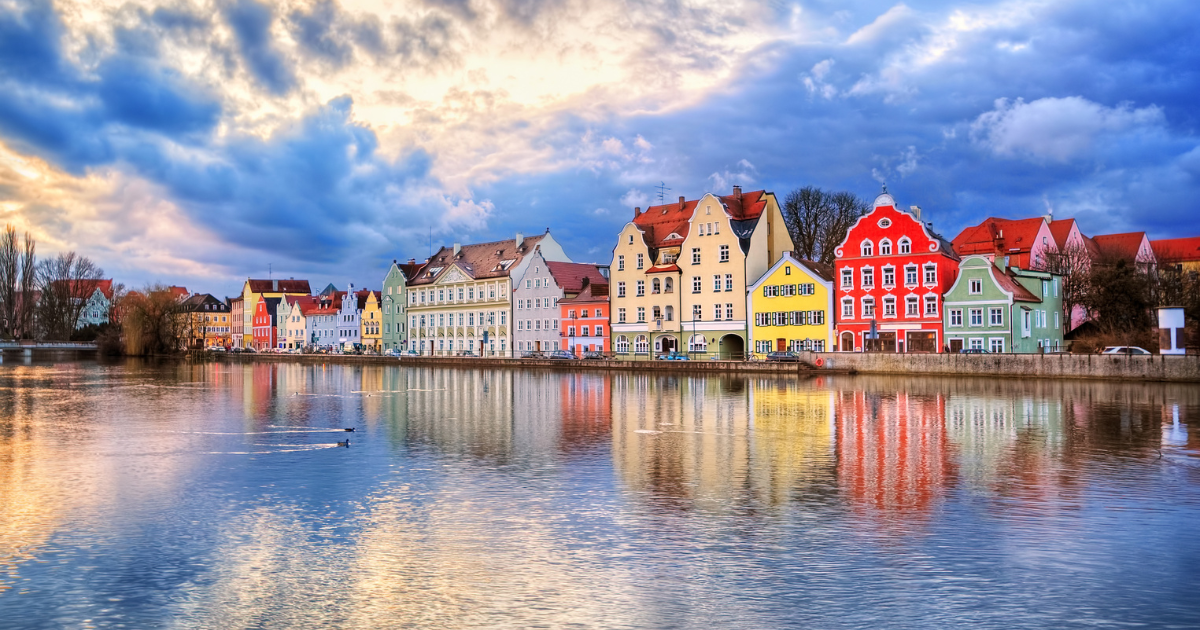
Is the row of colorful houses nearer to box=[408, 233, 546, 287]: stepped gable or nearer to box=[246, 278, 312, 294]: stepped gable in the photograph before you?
box=[408, 233, 546, 287]: stepped gable

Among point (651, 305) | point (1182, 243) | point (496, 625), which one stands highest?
point (1182, 243)

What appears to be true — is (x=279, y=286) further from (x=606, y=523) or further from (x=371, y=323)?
(x=606, y=523)

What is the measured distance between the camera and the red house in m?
69.7

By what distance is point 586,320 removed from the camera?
94.1 meters

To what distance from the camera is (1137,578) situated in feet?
44.0

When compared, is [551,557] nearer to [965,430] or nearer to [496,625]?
[496,625]

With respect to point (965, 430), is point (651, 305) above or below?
above

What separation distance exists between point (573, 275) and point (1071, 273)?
156ft

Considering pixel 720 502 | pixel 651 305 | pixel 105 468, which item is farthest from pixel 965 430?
pixel 651 305

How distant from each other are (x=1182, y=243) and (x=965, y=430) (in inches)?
4067

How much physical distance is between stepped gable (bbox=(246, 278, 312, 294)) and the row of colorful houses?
63.9m

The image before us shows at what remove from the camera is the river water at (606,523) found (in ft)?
40.0

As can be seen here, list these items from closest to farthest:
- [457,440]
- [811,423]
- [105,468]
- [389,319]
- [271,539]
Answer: [271,539] < [105,468] < [457,440] < [811,423] < [389,319]

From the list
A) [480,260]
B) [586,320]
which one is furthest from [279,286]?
[586,320]
